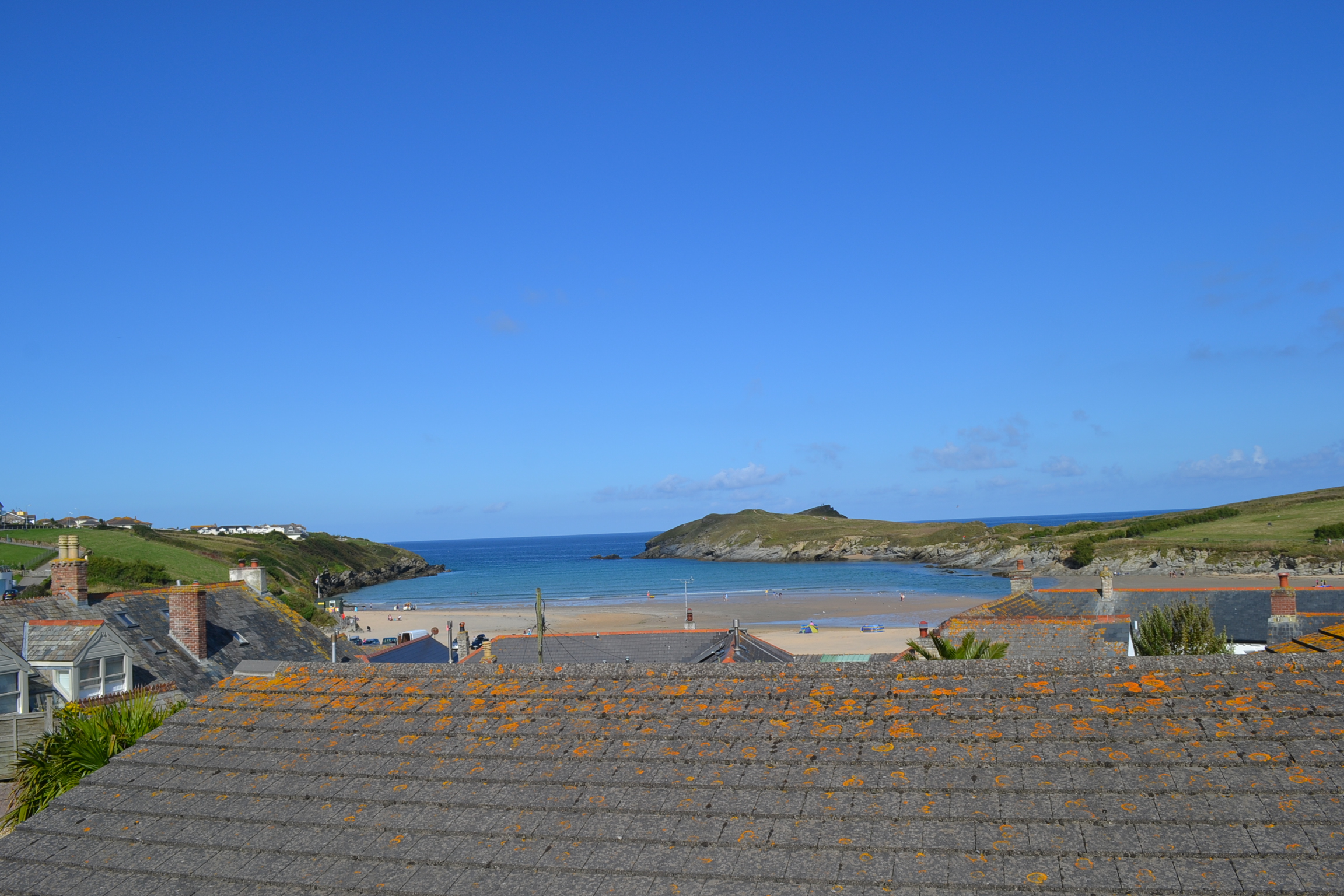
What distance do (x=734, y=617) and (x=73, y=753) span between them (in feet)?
243

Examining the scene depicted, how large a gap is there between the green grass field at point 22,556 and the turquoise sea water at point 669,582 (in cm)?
4035

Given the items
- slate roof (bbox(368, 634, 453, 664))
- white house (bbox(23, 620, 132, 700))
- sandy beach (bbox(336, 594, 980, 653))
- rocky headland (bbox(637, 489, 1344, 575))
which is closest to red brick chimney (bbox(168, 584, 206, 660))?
white house (bbox(23, 620, 132, 700))

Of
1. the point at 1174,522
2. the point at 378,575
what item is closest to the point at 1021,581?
the point at 1174,522

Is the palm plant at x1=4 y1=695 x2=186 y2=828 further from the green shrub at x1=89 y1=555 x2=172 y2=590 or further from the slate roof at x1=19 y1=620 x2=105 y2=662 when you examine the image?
the green shrub at x1=89 y1=555 x2=172 y2=590

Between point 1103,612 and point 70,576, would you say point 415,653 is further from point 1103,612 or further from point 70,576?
point 1103,612

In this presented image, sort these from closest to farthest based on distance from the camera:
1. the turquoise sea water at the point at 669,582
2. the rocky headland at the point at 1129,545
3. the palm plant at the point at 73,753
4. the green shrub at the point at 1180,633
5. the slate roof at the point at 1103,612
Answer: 1. the palm plant at the point at 73,753
2. the green shrub at the point at 1180,633
3. the slate roof at the point at 1103,612
4. the rocky headland at the point at 1129,545
5. the turquoise sea water at the point at 669,582

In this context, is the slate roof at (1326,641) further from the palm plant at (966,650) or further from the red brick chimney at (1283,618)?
the red brick chimney at (1283,618)

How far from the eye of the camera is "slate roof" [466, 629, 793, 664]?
26391 mm

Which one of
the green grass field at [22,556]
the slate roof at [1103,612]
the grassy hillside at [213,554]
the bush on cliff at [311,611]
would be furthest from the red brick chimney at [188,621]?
the green grass field at [22,556]

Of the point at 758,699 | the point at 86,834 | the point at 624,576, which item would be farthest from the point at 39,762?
the point at 624,576

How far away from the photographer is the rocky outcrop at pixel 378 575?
12506 centimetres

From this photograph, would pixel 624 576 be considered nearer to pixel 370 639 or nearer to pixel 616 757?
pixel 370 639

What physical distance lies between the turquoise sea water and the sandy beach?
25.6 feet

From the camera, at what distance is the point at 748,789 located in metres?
5.74
